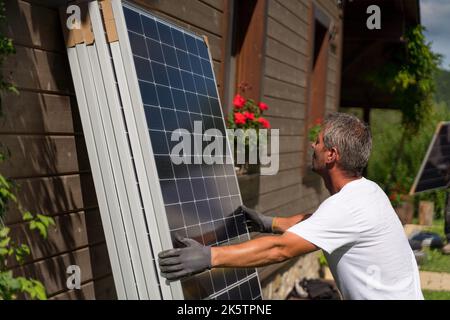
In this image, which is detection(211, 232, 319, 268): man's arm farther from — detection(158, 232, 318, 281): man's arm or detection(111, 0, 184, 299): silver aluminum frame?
detection(111, 0, 184, 299): silver aluminum frame

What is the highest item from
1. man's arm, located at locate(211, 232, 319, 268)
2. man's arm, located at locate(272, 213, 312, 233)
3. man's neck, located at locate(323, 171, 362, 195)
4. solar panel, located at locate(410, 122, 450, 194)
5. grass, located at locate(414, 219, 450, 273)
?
man's neck, located at locate(323, 171, 362, 195)

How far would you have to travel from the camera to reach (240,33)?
661 cm

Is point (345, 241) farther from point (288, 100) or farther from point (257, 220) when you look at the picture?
point (288, 100)

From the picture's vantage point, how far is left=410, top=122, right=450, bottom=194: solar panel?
9.19 metres

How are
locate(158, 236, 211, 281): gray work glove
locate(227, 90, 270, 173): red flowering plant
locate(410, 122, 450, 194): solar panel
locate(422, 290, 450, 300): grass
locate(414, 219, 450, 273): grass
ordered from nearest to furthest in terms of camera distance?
locate(158, 236, 211, 281): gray work glove < locate(227, 90, 270, 173): red flowering plant < locate(422, 290, 450, 300): grass < locate(410, 122, 450, 194): solar panel < locate(414, 219, 450, 273): grass

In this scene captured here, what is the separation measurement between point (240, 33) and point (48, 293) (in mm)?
3874

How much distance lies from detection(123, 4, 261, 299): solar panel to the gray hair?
755 mm

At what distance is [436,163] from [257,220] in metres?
6.00

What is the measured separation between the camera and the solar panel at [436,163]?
919cm

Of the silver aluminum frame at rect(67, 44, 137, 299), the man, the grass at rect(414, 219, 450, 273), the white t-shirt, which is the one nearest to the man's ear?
the man

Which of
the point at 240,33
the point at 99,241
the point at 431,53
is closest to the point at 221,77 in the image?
the point at 240,33

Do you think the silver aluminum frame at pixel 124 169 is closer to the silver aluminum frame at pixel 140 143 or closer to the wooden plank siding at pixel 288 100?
the silver aluminum frame at pixel 140 143

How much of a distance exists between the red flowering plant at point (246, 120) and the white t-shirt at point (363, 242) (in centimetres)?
275
